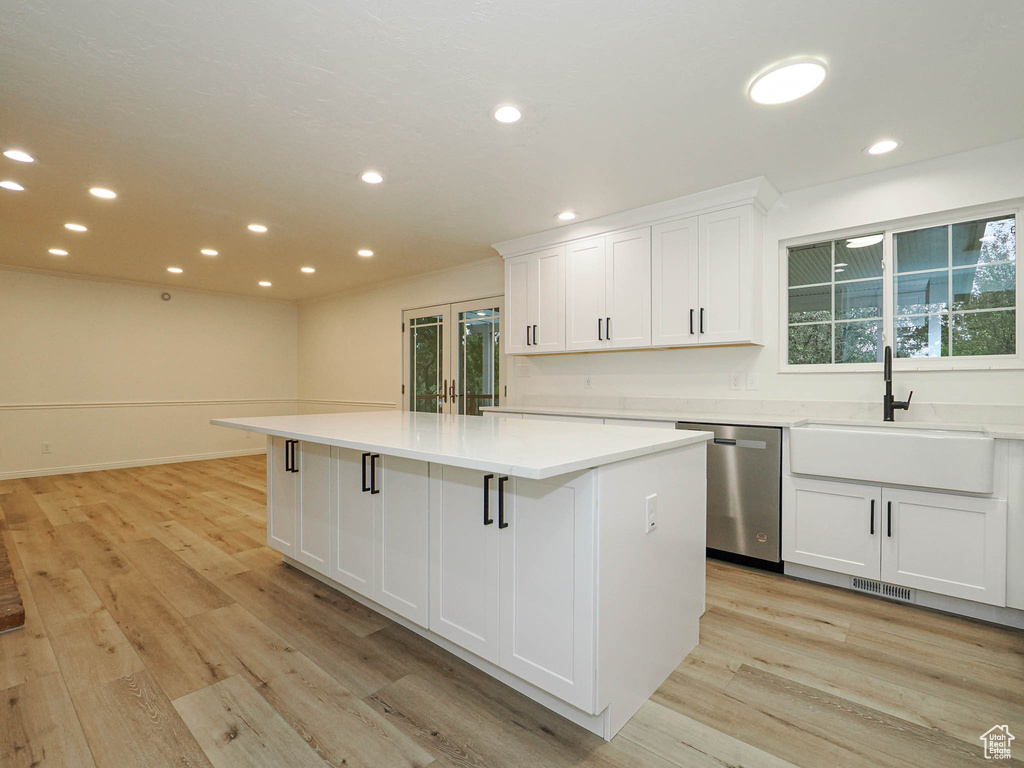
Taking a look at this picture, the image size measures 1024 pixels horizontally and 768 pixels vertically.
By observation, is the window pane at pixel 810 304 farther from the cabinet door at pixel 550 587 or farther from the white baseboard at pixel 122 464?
the white baseboard at pixel 122 464

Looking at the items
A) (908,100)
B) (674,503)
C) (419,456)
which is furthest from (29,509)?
(908,100)

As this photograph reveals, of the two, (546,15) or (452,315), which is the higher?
(546,15)

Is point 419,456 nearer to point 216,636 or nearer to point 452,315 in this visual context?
point 216,636

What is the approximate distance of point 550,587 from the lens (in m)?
1.56

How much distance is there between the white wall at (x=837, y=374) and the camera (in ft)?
8.75

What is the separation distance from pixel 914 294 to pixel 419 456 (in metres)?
3.17

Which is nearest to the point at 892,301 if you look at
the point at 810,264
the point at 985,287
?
the point at 985,287

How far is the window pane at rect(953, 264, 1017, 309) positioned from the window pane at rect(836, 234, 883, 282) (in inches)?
15.3

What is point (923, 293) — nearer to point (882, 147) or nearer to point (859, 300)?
point (859, 300)

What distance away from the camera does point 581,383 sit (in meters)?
4.41

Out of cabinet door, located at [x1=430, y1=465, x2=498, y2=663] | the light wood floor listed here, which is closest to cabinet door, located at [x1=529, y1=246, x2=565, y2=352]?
the light wood floor

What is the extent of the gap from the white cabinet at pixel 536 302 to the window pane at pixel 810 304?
166 centimetres

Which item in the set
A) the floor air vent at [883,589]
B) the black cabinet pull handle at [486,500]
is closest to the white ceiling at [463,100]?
the black cabinet pull handle at [486,500]

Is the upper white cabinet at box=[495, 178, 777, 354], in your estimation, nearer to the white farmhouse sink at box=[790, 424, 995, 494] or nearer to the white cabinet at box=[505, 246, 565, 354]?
the white cabinet at box=[505, 246, 565, 354]
